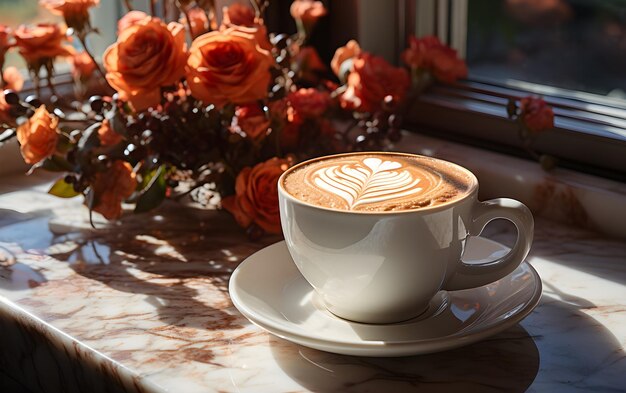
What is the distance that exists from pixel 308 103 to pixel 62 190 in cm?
31

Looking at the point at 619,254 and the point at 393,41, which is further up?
the point at 393,41

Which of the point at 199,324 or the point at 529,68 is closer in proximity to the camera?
the point at 199,324

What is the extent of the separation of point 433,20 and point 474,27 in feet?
0.20

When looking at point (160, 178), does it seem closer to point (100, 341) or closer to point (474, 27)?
point (100, 341)

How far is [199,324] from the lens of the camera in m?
A: 0.78

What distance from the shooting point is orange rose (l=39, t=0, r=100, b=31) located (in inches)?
39.4

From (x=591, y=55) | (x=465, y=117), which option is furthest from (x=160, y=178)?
(x=591, y=55)

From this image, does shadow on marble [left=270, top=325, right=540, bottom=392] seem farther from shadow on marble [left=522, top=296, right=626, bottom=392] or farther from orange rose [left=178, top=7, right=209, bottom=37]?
orange rose [left=178, top=7, right=209, bottom=37]

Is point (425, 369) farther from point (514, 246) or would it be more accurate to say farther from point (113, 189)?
point (113, 189)

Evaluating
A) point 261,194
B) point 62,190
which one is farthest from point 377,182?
point 62,190

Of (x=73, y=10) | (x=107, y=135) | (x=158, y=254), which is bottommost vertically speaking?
(x=158, y=254)

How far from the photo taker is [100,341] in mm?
747

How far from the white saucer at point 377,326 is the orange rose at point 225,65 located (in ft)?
0.66

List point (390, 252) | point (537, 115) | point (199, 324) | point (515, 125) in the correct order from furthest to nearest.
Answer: point (515, 125) < point (537, 115) < point (199, 324) < point (390, 252)
